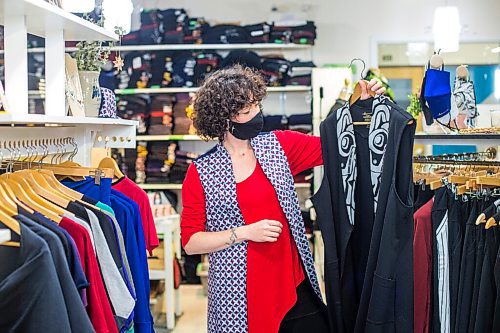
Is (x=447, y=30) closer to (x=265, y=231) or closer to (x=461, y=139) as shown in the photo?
(x=461, y=139)

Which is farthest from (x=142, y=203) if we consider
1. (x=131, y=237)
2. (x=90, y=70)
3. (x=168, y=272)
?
(x=168, y=272)

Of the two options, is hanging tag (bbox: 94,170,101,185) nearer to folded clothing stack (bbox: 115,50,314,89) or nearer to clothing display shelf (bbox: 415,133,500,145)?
clothing display shelf (bbox: 415,133,500,145)

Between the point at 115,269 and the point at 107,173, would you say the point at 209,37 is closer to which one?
the point at 107,173

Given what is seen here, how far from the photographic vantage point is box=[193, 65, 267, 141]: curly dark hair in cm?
254

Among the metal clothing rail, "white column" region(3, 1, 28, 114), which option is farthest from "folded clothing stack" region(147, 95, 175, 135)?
"white column" region(3, 1, 28, 114)

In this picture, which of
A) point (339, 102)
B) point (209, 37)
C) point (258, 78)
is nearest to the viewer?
point (258, 78)

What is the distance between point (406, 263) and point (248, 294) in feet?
1.94

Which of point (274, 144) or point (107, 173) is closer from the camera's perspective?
point (107, 173)

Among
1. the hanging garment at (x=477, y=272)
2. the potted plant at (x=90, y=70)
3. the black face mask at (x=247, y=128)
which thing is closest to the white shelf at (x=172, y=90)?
the potted plant at (x=90, y=70)

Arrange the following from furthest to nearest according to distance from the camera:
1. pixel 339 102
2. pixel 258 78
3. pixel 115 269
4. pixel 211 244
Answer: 1. pixel 339 102
2. pixel 258 78
3. pixel 211 244
4. pixel 115 269

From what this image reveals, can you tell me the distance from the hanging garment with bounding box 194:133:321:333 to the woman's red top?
2 centimetres

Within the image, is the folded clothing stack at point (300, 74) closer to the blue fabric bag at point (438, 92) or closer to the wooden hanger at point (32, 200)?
the blue fabric bag at point (438, 92)

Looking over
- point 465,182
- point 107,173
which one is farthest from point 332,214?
point 107,173

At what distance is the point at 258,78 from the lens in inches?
106
